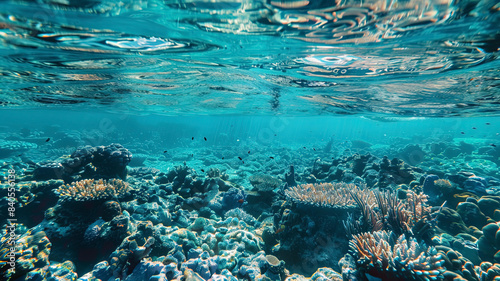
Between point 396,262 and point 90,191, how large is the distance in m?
8.22

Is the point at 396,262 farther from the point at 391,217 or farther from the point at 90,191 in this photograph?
the point at 90,191

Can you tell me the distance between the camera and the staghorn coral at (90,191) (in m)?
6.16

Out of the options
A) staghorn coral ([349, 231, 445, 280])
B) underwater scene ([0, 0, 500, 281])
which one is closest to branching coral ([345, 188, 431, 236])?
underwater scene ([0, 0, 500, 281])

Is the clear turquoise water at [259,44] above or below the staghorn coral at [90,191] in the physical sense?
above

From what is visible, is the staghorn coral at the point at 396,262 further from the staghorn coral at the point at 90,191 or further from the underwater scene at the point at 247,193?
the staghorn coral at the point at 90,191

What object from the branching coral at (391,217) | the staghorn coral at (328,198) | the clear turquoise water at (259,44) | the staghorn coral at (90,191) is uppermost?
the clear turquoise water at (259,44)

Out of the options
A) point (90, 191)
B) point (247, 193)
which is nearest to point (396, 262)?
point (247, 193)

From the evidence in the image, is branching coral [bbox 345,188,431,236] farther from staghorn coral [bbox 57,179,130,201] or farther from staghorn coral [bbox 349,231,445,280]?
staghorn coral [bbox 57,179,130,201]

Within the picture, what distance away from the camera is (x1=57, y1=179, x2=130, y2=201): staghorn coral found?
6.16 m

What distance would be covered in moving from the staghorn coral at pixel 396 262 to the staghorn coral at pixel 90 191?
732 cm

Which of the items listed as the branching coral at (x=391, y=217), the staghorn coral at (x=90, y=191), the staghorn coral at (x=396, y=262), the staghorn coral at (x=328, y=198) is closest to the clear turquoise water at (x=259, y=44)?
the staghorn coral at (x=90, y=191)

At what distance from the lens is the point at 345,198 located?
22.1ft

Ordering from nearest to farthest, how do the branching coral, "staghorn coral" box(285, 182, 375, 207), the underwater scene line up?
the underwater scene → the branching coral → "staghorn coral" box(285, 182, 375, 207)

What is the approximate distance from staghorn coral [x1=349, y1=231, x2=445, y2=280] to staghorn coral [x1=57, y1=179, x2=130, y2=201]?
7.32 metres
